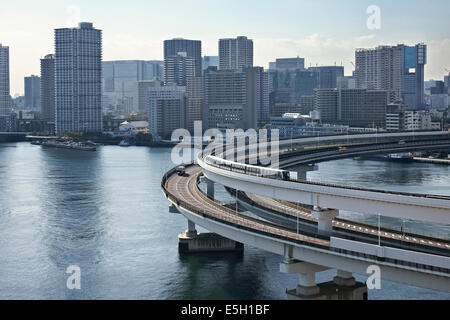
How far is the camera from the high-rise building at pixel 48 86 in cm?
8912

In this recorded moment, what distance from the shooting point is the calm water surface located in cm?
1414

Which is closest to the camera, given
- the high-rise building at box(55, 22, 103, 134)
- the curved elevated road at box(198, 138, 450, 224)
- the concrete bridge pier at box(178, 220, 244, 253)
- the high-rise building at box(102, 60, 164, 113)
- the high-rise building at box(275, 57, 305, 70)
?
the curved elevated road at box(198, 138, 450, 224)

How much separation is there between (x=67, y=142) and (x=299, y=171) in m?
36.1

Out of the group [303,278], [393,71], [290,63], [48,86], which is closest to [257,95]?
[393,71]

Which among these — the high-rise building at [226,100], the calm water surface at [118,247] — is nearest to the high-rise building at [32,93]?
the high-rise building at [226,100]

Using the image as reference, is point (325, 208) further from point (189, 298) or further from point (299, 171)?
point (299, 171)

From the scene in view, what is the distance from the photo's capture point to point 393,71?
308 feet

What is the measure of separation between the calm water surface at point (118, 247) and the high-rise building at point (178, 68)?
6843 cm

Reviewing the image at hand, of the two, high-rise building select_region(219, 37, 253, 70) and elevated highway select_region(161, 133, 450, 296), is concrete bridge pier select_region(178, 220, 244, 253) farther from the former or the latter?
high-rise building select_region(219, 37, 253, 70)

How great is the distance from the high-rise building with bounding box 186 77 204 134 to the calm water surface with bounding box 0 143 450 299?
131 ft

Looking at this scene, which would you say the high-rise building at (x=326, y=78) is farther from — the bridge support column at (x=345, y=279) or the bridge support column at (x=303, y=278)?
the bridge support column at (x=303, y=278)

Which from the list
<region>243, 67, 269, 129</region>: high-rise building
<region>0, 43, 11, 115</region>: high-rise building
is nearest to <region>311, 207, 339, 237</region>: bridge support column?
<region>243, 67, 269, 129</region>: high-rise building

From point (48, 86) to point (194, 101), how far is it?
23768 mm

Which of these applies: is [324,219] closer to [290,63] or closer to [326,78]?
[326,78]
